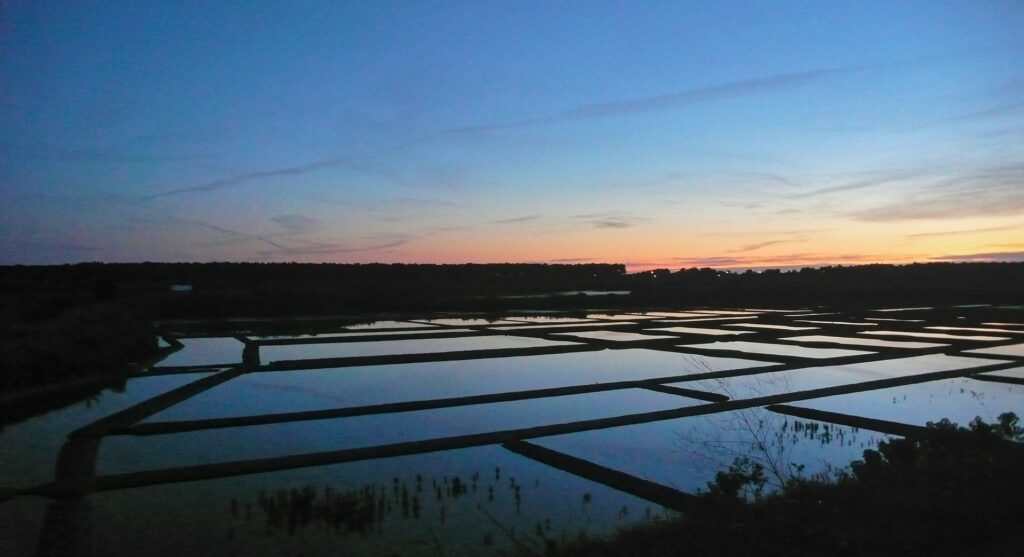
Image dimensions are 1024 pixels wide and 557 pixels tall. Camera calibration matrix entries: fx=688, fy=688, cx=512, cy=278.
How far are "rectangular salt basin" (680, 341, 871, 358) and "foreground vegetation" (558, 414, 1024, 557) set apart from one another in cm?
740

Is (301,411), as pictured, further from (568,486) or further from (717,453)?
(717,453)

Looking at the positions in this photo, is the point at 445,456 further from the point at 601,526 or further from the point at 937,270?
the point at 937,270

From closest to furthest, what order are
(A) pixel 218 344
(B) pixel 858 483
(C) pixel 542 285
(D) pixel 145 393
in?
(B) pixel 858 483, (D) pixel 145 393, (A) pixel 218 344, (C) pixel 542 285

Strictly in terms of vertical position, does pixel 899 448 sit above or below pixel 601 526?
above

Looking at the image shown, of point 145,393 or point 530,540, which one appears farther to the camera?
point 145,393

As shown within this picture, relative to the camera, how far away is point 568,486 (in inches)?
181

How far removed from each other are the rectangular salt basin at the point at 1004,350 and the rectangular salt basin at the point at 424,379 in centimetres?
450

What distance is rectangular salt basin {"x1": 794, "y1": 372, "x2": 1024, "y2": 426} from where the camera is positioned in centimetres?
674

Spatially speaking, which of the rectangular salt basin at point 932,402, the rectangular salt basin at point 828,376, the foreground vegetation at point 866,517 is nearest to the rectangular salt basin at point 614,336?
the rectangular salt basin at point 828,376

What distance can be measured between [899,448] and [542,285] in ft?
138

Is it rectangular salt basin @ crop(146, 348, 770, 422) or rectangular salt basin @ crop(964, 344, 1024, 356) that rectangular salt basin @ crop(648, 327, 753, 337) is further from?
rectangular salt basin @ crop(964, 344, 1024, 356)

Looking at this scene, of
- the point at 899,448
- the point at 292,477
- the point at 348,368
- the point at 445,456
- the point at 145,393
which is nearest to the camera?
the point at 899,448

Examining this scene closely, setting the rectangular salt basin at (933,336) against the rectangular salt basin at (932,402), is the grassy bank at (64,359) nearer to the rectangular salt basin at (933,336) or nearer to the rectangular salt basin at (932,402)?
the rectangular salt basin at (932,402)

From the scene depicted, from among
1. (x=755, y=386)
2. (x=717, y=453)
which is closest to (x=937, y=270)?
(x=755, y=386)
